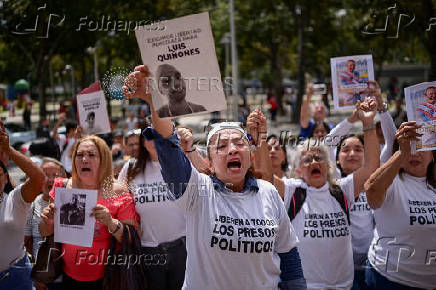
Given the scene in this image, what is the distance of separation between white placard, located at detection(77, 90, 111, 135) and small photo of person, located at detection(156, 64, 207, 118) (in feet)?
9.17

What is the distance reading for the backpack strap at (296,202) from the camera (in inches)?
168

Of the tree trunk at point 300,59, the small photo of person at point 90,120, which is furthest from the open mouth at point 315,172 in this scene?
the tree trunk at point 300,59

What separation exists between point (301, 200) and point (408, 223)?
83 cm

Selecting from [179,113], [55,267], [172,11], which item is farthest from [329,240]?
[172,11]

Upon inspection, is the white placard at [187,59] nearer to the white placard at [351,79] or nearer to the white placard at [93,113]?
the white placard at [351,79]

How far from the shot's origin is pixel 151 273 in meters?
4.39

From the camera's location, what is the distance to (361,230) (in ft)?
15.9

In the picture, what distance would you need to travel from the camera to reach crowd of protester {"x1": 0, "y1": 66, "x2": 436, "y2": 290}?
9.90 ft

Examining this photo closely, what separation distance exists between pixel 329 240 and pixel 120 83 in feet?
6.71

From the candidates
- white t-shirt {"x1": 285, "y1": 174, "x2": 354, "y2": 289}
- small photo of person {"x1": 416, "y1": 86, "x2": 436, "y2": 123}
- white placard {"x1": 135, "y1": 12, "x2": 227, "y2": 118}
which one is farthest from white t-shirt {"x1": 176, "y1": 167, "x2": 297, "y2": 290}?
small photo of person {"x1": 416, "y1": 86, "x2": 436, "y2": 123}

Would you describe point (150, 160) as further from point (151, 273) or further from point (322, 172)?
point (322, 172)

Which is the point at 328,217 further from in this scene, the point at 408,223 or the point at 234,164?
the point at 234,164

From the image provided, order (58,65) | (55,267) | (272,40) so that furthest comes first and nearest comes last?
(58,65) → (272,40) → (55,267)

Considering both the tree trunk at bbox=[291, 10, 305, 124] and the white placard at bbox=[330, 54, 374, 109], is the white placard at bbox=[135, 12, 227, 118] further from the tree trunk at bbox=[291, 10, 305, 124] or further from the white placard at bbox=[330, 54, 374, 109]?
the tree trunk at bbox=[291, 10, 305, 124]
